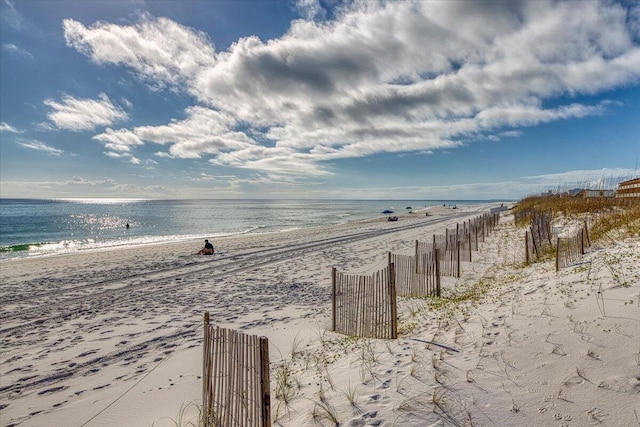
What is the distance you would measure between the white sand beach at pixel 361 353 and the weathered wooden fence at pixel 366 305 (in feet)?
0.96

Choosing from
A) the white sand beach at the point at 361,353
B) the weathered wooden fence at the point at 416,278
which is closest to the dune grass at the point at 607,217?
the white sand beach at the point at 361,353

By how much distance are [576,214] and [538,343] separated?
20.4m

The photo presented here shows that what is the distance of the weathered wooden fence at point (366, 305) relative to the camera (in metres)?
6.02

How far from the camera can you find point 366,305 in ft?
20.9

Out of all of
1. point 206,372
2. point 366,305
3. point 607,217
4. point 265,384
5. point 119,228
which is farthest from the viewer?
point 119,228

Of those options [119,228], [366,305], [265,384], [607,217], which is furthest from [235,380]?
[119,228]

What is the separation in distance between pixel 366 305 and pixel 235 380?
11.0ft

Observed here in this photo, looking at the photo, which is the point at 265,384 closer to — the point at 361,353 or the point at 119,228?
the point at 361,353

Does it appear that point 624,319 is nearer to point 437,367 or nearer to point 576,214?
point 437,367

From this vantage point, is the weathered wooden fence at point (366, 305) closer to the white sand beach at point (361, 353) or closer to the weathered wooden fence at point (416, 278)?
the white sand beach at point (361, 353)

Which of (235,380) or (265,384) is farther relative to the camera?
(235,380)

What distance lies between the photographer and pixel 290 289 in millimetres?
11125

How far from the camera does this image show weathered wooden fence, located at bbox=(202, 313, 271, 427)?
3.16 m

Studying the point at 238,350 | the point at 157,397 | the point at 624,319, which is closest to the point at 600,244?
the point at 624,319
